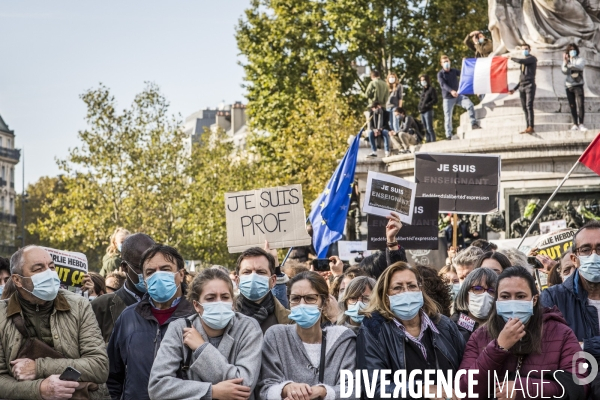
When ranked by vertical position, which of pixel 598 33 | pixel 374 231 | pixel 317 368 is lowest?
pixel 317 368

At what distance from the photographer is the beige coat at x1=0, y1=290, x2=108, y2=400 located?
8.23 meters

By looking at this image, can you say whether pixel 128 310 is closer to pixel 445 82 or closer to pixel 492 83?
pixel 492 83

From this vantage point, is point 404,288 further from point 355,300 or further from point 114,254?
point 114,254

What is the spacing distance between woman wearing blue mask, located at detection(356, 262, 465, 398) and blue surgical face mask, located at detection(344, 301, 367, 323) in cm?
82

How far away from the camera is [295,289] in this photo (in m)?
8.39

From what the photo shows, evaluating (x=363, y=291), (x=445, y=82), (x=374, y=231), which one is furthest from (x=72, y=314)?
(x=445, y=82)

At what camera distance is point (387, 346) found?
316 inches

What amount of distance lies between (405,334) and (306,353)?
64cm

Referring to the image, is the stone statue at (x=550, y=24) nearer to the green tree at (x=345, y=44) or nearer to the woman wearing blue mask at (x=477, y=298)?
the woman wearing blue mask at (x=477, y=298)

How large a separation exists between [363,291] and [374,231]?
17.4ft

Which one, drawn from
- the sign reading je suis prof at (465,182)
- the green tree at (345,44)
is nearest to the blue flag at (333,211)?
the sign reading je suis prof at (465,182)

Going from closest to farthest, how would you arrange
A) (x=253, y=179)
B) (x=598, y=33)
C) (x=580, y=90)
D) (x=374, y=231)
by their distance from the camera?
(x=374, y=231)
(x=580, y=90)
(x=598, y=33)
(x=253, y=179)

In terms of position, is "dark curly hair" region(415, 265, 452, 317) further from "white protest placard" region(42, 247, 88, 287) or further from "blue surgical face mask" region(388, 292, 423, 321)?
"white protest placard" region(42, 247, 88, 287)

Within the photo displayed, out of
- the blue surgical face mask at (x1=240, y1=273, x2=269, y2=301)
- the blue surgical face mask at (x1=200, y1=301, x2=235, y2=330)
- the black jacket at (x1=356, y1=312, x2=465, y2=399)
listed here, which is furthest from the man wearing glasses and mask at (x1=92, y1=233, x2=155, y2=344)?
the black jacket at (x1=356, y1=312, x2=465, y2=399)
